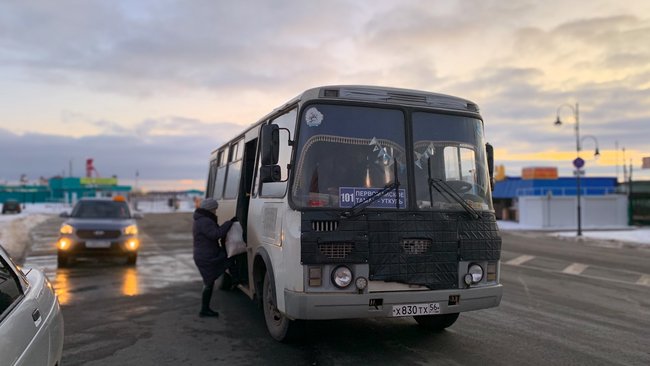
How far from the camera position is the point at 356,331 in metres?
6.55

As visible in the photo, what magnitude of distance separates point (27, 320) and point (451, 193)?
4063 mm

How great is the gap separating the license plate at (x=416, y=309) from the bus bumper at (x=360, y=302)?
1.2 inches

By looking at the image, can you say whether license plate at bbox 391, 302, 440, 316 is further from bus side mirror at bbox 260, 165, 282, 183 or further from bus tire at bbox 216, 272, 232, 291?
bus tire at bbox 216, 272, 232, 291

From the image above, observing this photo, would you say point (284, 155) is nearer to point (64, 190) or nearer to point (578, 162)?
point (578, 162)

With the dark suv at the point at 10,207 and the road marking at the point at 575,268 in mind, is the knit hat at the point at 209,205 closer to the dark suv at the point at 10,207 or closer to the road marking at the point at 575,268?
the road marking at the point at 575,268

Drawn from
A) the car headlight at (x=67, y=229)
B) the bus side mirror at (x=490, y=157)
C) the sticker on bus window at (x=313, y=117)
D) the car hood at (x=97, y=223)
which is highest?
the sticker on bus window at (x=313, y=117)

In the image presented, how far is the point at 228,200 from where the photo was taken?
28.7 ft

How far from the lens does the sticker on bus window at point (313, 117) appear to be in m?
5.39

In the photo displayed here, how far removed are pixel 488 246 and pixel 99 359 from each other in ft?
14.0

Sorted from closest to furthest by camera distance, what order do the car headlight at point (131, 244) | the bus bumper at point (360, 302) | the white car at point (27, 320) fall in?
the white car at point (27, 320) → the bus bumper at point (360, 302) → the car headlight at point (131, 244)

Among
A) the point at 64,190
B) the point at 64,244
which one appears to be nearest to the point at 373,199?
the point at 64,244

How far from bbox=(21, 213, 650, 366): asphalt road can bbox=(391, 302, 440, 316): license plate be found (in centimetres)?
51

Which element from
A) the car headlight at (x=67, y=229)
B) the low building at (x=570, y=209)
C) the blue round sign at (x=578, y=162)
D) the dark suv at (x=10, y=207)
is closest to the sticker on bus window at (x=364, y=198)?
the car headlight at (x=67, y=229)

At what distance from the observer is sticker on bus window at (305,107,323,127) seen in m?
5.39
